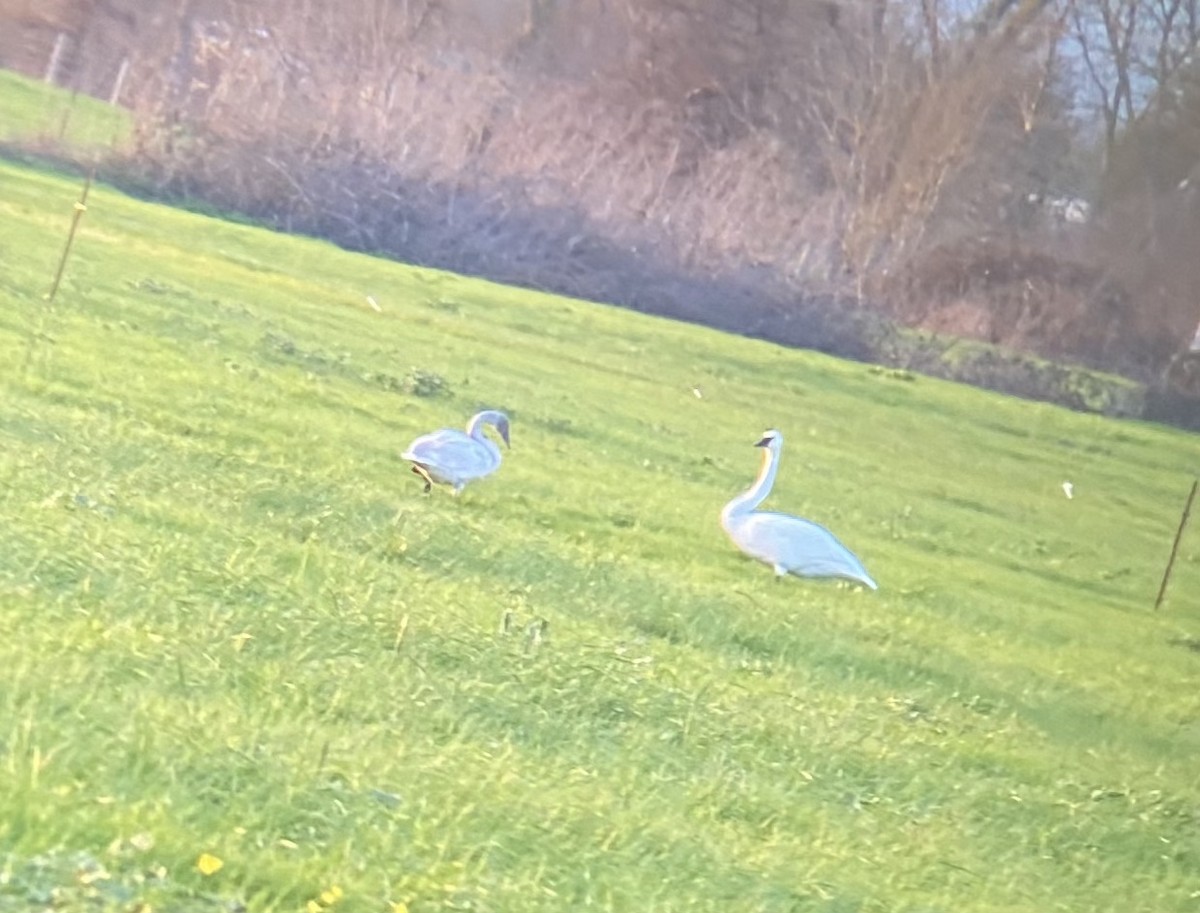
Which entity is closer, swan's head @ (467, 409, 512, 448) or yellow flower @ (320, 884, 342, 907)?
yellow flower @ (320, 884, 342, 907)

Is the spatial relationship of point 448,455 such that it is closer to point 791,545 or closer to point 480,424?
point 480,424

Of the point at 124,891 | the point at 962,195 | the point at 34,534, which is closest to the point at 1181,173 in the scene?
the point at 962,195

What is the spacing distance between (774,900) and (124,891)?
1128 mm

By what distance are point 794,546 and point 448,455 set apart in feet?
2.85

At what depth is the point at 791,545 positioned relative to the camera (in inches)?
172

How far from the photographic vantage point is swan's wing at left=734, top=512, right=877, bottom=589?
437 cm

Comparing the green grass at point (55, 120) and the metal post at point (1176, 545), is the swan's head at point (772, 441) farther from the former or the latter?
the green grass at point (55, 120)

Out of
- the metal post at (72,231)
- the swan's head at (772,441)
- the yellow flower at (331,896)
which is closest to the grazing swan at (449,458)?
the swan's head at (772,441)

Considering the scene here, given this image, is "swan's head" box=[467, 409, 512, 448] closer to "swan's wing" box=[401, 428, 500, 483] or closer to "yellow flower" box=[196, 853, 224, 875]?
"swan's wing" box=[401, 428, 500, 483]

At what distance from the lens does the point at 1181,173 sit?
17.0ft

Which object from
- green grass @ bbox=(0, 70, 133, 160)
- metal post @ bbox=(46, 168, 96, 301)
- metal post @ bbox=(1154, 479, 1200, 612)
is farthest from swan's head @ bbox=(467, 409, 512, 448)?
metal post @ bbox=(1154, 479, 1200, 612)

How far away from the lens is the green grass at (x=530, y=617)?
2750 millimetres

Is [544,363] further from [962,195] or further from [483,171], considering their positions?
[962,195]

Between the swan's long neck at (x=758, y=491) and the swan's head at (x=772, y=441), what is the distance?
1 centimetres
